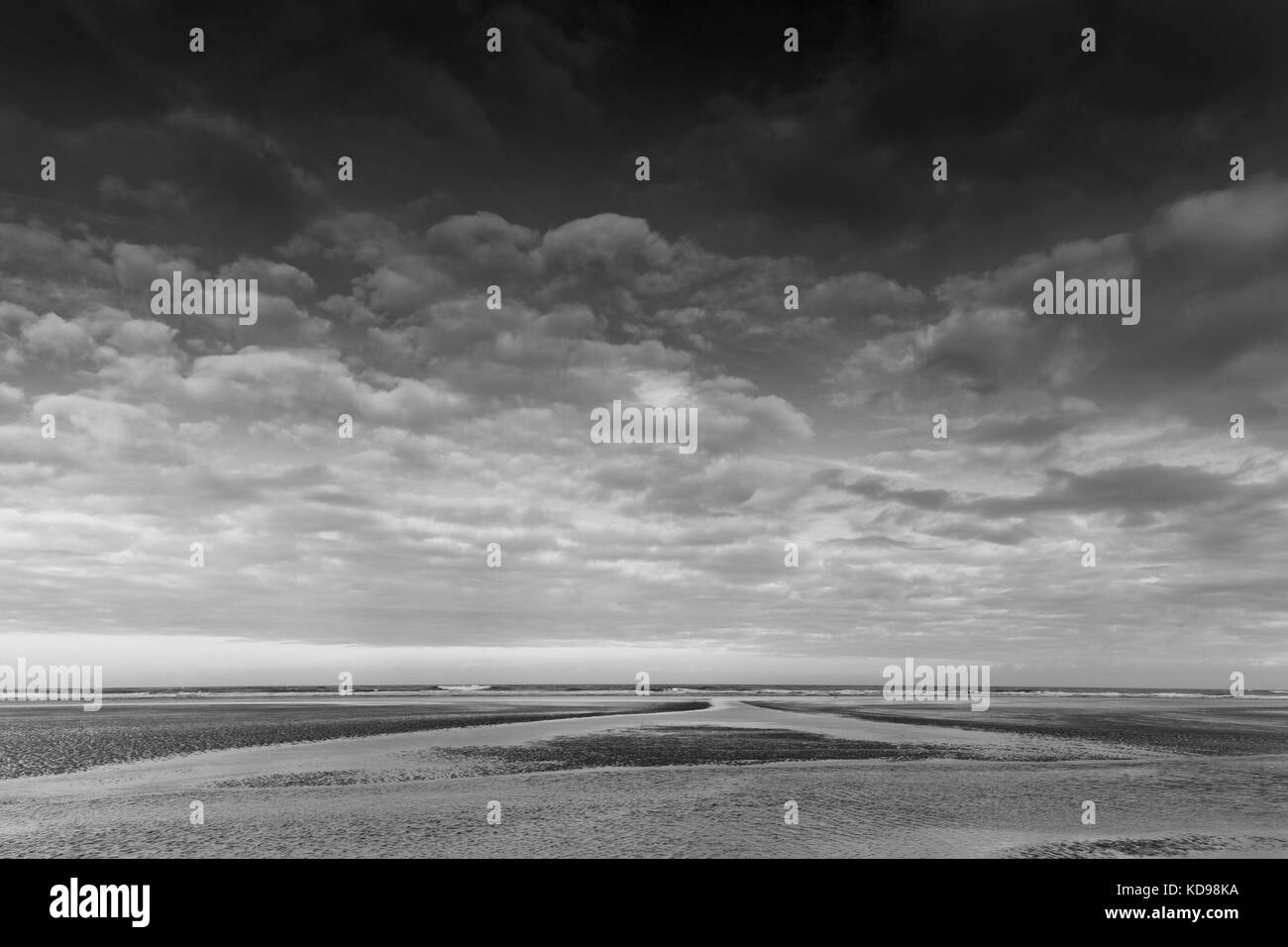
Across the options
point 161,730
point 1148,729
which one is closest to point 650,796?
point 161,730

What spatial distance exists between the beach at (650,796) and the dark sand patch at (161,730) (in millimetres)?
828

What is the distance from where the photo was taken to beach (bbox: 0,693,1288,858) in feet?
84.0

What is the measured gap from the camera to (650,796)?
33969mm

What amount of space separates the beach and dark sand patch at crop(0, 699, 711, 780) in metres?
0.83

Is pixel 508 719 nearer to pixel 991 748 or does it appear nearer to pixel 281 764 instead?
pixel 281 764

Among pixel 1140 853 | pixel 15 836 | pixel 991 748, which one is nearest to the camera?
pixel 1140 853

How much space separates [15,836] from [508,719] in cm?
6199

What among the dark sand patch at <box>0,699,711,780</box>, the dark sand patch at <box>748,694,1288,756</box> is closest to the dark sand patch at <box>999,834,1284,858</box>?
the dark sand patch at <box>748,694,1288,756</box>

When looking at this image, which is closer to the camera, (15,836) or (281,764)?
(15,836)

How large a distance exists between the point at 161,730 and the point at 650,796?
5447cm
